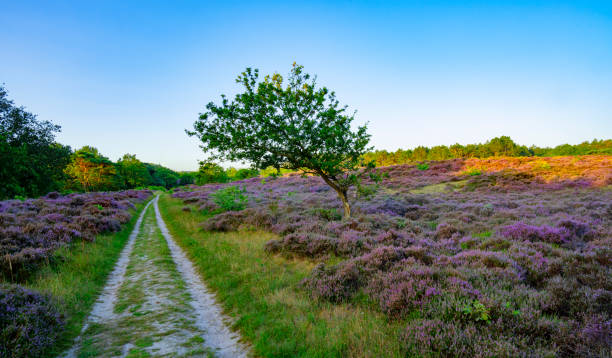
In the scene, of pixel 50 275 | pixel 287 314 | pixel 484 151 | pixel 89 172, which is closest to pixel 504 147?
pixel 484 151

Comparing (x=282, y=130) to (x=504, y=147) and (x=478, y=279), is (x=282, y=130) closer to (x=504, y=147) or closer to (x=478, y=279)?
(x=478, y=279)

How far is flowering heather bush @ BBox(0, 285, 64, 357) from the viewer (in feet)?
14.1

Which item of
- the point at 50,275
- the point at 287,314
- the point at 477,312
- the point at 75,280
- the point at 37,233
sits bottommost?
the point at 287,314

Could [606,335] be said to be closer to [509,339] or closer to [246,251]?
[509,339]

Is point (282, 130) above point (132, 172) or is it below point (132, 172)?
below

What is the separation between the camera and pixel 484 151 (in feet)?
279

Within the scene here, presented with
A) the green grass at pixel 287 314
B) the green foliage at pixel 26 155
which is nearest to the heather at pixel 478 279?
the green grass at pixel 287 314

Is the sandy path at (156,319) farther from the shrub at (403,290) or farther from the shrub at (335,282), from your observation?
the shrub at (403,290)

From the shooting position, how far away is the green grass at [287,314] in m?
4.41

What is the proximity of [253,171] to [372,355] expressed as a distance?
465 inches

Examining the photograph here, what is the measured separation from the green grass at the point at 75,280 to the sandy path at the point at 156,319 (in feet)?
0.77

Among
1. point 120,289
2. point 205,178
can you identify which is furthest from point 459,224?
point 205,178

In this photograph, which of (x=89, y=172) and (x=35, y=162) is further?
(x=89, y=172)

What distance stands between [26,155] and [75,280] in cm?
3608
